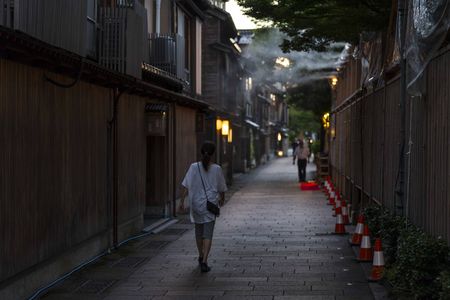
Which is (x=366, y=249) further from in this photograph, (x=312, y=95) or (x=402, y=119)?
(x=312, y=95)

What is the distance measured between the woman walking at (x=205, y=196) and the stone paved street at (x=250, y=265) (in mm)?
460

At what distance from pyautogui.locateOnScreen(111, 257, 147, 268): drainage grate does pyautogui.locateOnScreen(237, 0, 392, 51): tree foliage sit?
182 inches

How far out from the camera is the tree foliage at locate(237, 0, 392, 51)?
10.2 meters

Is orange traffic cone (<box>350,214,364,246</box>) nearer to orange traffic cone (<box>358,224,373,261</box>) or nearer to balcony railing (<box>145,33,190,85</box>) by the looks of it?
orange traffic cone (<box>358,224,373,261</box>)

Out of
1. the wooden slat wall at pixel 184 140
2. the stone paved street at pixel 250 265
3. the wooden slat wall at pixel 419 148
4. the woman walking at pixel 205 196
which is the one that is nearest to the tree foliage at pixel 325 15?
the wooden slat wall at pixel 419 148

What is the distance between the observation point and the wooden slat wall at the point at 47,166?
7629 mm

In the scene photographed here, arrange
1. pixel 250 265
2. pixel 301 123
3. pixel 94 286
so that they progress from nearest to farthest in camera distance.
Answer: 1. pixel 94 286
2. pixel 250 265
3. pixel 301 123

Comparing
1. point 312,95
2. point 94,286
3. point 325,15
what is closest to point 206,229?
point 94,286

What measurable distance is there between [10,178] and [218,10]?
25.1m

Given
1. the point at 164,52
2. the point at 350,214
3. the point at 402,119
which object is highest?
the point at 164,52

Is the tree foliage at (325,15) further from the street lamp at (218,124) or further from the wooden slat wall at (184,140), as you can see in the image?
the street lamp at (218,124)

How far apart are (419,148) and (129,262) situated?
5134 millimetres

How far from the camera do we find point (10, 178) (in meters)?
7.66

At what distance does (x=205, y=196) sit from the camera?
997 centimetres
